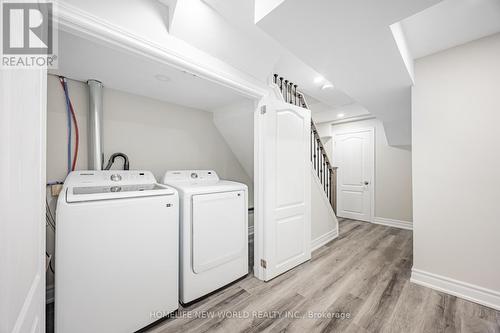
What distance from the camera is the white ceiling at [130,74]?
131 centimetres

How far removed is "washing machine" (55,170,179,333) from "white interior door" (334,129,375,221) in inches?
159

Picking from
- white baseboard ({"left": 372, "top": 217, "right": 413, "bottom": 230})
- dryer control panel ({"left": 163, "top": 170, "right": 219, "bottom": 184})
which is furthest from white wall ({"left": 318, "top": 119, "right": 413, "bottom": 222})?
dryer control panel ({"left": 163, "top": 170, "right": 219, "bottom": 184})

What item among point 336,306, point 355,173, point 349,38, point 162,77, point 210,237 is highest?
point 349,38

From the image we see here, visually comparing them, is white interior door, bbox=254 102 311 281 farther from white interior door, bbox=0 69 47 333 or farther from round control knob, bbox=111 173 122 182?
white interior door, bbox=0 69 47 333

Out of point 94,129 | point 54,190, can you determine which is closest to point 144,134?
point 94,129

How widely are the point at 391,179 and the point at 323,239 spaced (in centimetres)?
212

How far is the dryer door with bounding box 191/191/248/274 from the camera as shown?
5.39 ft

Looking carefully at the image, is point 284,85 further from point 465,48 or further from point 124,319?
point 124,319

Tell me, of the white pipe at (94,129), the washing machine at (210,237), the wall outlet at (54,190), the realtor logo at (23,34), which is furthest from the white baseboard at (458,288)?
the wall outlet at (54,190)

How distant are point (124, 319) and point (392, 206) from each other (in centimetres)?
451

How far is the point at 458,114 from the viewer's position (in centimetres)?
175

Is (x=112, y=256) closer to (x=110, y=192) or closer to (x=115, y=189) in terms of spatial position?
(x=110, y=192)

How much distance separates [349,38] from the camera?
1.34 metres

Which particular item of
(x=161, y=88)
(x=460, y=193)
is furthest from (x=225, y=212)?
(x=460, y=193)
